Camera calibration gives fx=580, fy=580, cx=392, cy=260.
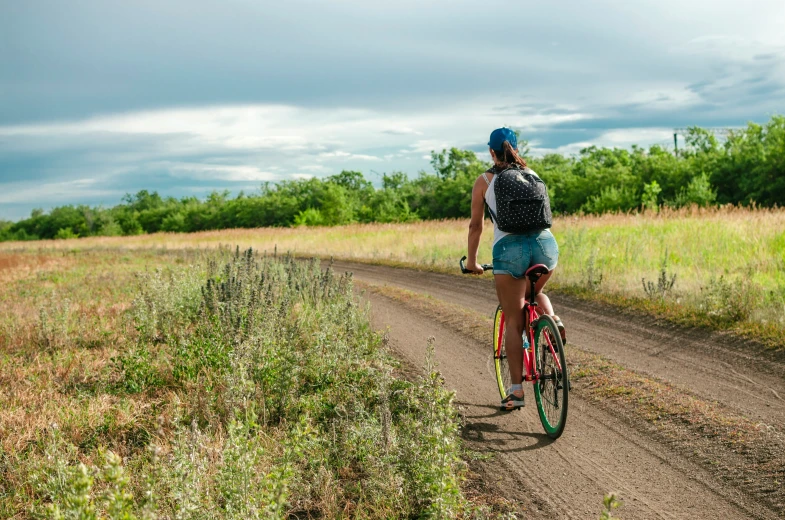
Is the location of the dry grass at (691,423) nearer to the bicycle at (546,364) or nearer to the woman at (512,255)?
the bicycle at (546,364)

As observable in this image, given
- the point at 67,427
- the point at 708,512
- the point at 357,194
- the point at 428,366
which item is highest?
the point at 357,194

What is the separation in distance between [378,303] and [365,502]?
8.74 m

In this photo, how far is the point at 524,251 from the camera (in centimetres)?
481

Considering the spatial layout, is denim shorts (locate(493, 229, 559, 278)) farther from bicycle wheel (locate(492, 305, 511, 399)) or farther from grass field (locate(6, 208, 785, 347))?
grass field (locate(6, 208, 785, 347))

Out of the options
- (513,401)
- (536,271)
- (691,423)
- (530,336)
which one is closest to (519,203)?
(536,271)

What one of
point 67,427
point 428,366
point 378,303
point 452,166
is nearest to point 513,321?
point 428,366

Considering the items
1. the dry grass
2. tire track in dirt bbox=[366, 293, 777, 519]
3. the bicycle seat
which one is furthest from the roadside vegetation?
the dry grass

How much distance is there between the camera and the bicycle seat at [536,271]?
4.79 metres

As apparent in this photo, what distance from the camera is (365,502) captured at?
3900 mm

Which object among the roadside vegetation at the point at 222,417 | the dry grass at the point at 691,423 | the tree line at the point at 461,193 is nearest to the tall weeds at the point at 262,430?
the roadside vegetation at the point at 222,417

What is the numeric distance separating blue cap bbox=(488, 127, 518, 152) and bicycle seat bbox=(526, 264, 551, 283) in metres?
1.03

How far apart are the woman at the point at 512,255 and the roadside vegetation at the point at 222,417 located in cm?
101

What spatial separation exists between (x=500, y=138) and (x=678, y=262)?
11.0m

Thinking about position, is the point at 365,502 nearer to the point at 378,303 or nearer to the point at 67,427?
the point at 67,427
